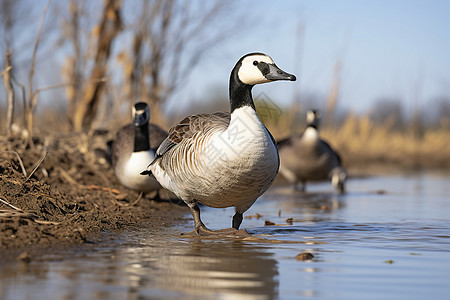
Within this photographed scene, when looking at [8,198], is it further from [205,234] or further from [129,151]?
[129,151]

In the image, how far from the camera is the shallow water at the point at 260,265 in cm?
332

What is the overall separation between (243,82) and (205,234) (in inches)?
57.3

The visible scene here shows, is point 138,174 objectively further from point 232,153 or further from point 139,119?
point 232,153

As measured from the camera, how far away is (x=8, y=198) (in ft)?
18.0

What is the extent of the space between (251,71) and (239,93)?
0.75 ft

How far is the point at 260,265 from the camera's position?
418cm

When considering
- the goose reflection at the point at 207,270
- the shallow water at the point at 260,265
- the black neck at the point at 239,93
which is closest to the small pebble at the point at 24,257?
the shallow water at the point at 260,265

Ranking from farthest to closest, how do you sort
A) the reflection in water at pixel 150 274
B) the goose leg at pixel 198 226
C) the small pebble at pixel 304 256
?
the goose leg at pixel 198 226, the small pebble at pixel 304 256, the reflection in water at pixel 150 274

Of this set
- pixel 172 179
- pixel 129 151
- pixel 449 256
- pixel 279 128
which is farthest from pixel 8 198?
pixel 279 128

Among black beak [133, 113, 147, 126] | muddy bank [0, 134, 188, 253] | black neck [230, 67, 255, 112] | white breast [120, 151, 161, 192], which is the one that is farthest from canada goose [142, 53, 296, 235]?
black beak [133, 113, 147, 126]

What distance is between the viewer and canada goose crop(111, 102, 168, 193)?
25.8 ft

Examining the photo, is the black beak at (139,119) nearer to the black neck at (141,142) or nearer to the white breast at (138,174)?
the black neck at (141,142)

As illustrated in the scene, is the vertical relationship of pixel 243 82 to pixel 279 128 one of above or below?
below

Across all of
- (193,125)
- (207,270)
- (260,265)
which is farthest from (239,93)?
(207,270)
